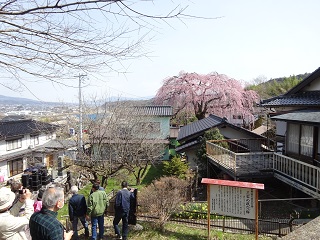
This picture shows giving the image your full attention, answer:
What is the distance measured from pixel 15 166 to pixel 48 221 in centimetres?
2444

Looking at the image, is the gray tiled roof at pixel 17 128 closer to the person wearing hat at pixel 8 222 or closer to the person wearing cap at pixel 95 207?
the person wearing cap at pixel 95 207

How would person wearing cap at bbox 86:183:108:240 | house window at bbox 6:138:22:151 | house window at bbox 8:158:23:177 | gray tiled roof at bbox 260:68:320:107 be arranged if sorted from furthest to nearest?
house window at bbox 6:138:22:151 < house window at bbox 8:158:23:177 < gray tiled roof at bbox 260:68:320:107 < person wearing cap at bbox 86:183:108:240

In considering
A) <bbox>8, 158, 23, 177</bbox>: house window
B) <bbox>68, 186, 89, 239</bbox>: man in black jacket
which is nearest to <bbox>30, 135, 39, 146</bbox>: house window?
<bbox>8, 158, 23, 177</bbox>: house window

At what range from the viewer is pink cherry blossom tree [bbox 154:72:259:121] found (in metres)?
26.1

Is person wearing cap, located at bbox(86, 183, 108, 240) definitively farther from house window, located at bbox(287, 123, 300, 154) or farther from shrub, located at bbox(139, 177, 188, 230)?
house window, located at bbox(287, 123, 300, 154)

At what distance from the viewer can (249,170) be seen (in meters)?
10.6

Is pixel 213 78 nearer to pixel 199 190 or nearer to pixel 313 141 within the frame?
pixel 199 190

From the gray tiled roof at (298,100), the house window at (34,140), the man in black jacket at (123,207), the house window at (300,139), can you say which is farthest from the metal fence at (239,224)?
the house window at (34,140)

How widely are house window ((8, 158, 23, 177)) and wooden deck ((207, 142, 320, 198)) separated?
19.4m

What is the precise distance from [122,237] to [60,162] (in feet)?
34.9

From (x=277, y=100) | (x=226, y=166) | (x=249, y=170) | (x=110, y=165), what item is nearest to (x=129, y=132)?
(x=110, y=165)

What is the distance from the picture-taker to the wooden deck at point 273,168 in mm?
8547

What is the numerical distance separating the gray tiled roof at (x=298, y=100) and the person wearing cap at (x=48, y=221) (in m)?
10.1

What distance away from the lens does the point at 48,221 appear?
314 cm
